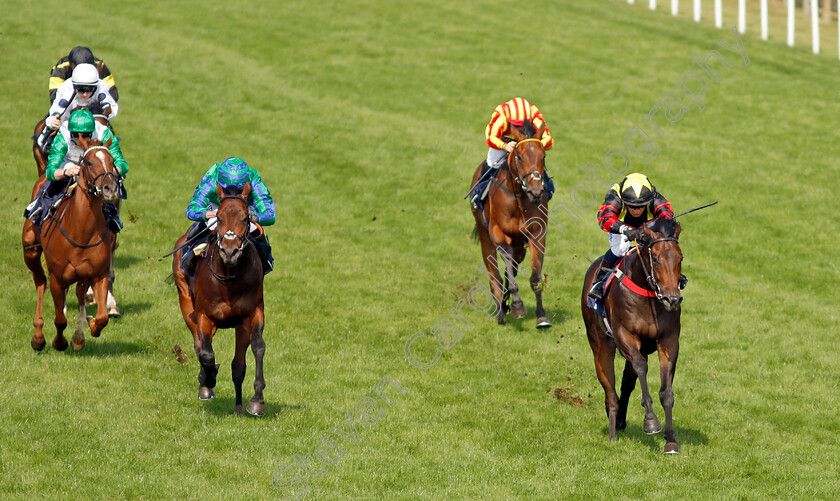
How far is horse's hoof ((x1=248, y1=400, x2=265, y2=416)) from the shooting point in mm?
10680

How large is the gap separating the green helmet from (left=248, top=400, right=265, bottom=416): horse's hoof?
4582 millimetres

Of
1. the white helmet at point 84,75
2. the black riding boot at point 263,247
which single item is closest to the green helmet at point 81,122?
the white helmet at point 84,75

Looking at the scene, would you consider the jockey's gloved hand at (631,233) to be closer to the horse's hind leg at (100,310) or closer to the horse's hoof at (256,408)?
the horse's hoof at (256,408)

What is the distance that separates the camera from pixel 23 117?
80.1 feet

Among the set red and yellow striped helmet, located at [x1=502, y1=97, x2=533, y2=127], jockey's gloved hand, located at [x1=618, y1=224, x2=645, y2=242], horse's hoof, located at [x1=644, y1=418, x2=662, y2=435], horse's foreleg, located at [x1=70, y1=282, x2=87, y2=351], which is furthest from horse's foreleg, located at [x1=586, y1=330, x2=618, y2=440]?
horse's foreleg, located at [x1=70, y1=282, x2=87, y2=351]

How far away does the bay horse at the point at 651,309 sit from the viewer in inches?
358

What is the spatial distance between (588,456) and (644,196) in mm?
2974

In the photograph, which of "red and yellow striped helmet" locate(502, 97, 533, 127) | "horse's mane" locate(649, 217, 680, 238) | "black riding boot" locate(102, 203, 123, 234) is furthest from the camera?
"red and yellow striped helmet" locate(502, 97, 533, 127)

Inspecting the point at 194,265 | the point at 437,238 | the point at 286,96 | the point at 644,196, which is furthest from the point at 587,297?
the point at 286,96

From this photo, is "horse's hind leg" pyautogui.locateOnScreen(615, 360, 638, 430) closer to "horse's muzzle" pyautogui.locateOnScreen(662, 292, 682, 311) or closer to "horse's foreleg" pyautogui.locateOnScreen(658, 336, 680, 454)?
"horse's foreleg" pyautogui.locateOnScreen(658, 336, 680, 454)

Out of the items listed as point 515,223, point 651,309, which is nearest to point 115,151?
point 515,223

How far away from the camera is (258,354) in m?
10.5

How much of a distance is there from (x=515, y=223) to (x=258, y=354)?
5763 mm

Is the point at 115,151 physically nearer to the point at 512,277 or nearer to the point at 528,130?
the point at 528,130
